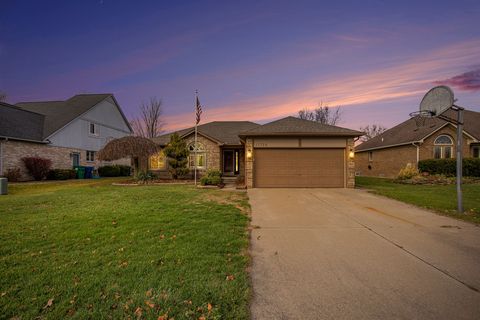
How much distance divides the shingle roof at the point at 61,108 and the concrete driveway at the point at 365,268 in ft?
71.4

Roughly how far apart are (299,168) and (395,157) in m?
13.4

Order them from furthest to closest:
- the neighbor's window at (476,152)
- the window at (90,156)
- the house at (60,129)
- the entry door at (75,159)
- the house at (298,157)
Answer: the window at (90,156) → the entry door at (75,159) → the neighbor's window at (476,152) → the house at (60,129) → the house at (298,157)

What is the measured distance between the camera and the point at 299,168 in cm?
1255

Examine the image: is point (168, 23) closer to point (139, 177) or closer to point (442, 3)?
point (139, 177)

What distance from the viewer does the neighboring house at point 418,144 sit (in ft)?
57.3

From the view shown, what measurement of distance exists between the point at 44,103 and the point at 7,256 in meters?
27.3

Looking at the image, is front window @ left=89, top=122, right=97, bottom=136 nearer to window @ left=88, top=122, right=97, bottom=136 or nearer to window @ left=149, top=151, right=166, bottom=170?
window @ left=88, top=122, right=97, bottom=136

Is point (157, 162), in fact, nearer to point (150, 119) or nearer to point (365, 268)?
point (365, 268)

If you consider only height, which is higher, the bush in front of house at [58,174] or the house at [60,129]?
the house at [60,129]

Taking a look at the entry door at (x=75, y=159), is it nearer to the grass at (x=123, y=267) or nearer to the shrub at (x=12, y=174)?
the shrub at (x=12, y=174)

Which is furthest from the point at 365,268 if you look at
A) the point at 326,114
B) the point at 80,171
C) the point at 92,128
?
the point at 326,114

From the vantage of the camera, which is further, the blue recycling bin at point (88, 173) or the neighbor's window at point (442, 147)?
the blue recycling bin at point (88, 173)

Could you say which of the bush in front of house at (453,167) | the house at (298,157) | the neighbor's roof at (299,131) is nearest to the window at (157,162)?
the house at (298,157)

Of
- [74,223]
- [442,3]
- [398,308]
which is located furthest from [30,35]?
[442,3]
